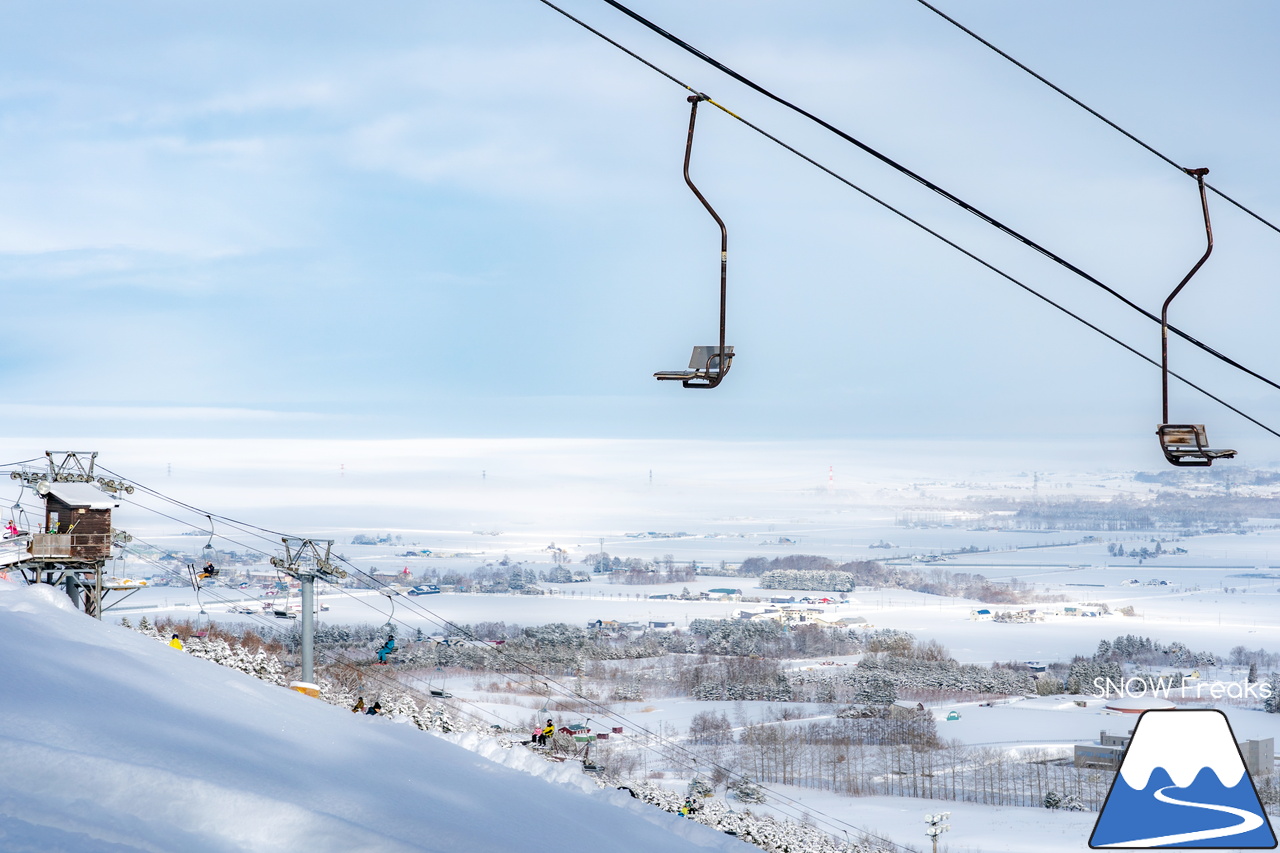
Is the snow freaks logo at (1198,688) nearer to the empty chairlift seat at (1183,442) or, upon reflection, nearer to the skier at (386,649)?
the skier at (386,649)

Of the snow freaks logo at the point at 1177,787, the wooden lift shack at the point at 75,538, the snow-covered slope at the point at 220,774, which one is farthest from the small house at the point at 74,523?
the snow freaks logo at the point at 1177,787

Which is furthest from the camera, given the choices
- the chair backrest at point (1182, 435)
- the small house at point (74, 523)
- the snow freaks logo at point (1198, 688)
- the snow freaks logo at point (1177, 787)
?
the snow freaks logo at point (1198, 688)

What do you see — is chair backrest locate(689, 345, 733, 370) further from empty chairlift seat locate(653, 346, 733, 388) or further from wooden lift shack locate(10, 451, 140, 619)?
wooden lift shack locate(10, 451, 140, 619)

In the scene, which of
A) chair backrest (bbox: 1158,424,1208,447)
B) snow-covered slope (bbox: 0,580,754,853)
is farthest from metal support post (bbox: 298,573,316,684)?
chair backrest (bbox: 1158,424,1208,447)

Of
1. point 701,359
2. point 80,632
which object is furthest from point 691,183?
point 80,632

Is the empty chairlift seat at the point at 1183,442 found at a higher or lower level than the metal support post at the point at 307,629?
higher

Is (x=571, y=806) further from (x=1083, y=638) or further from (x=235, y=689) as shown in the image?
(x=1083, y=638)
